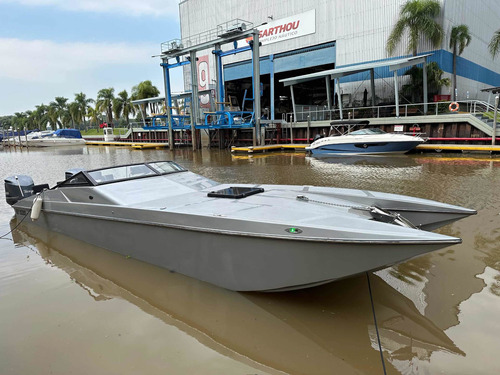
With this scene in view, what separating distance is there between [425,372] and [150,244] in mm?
2814

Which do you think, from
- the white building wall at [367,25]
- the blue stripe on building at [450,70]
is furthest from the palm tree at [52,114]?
the blue stripe on building at [450,70]

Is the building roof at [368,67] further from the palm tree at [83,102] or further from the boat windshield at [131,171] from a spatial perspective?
the palm tree at [83,102]

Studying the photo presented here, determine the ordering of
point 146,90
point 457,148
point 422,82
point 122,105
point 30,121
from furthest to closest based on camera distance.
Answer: point 30,121, point 122,105, point 146,90, point 422,82, point 457,148

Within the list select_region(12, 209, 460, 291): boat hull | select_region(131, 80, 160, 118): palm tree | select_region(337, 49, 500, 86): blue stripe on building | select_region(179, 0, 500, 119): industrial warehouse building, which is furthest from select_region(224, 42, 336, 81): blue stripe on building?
select_region(12, 209, 460, 291): boat hull

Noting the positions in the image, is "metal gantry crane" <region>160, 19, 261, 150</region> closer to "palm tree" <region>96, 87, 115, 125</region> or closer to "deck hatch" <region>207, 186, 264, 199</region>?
"deck hatch" <region>207, 186, 264, 199</region>

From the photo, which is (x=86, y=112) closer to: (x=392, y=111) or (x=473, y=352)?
(x=392, y=111)

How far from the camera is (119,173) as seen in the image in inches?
187

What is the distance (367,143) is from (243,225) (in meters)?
15.4

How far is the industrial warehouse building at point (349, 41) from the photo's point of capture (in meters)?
21.7

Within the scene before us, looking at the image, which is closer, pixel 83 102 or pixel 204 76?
pixel 204 76

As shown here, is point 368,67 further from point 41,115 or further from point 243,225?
point 41,115

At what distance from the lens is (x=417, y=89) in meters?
20.6

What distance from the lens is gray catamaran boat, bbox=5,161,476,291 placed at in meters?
2.55

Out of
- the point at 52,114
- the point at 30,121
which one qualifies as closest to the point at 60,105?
the point at 52,114
